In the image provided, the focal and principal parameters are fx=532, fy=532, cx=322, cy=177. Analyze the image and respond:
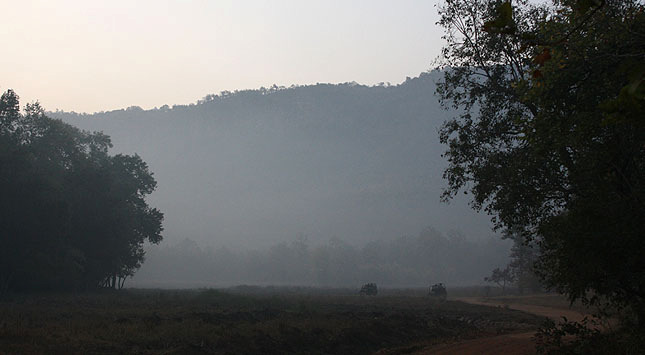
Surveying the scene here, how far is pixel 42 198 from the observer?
168 feet

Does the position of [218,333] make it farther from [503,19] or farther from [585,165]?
[503,19]

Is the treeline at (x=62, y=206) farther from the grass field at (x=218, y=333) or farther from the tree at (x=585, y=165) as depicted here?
the tree at (x=585, y=165)

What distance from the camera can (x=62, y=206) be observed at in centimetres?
5188

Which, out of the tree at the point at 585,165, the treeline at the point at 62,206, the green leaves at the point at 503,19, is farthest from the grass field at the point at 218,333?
the treeline at the point at 62,206

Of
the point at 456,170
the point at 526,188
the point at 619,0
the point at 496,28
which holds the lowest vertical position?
the point at 496,28

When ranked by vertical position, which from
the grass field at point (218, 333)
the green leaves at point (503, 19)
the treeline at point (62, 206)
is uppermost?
the treeline at point (62, 206)

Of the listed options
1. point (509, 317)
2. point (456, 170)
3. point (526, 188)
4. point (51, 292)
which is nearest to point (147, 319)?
point (456, 170)

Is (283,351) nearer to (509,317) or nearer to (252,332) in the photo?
(252,332)

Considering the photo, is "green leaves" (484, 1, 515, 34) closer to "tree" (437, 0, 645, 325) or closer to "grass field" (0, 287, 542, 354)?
"tree" (437, 0, 645, 325)

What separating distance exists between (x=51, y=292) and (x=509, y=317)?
4605cm

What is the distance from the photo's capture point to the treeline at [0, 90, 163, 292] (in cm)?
5009

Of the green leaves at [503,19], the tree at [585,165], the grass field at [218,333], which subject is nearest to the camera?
the green leaves at [503,19]

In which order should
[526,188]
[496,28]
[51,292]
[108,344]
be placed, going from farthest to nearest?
1. [51,292]
2. [108,344]
3. [526,188]
4. [496,28]

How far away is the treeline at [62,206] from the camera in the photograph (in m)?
50.1
